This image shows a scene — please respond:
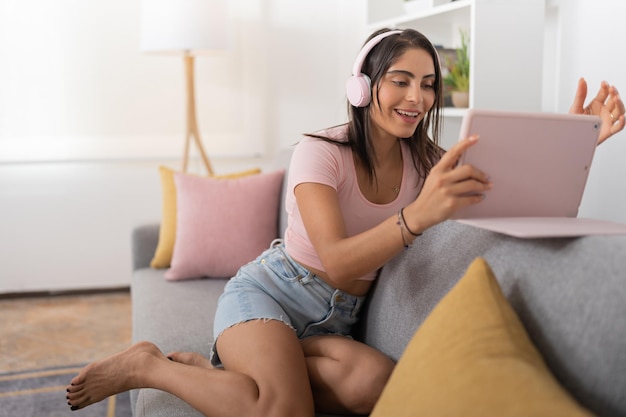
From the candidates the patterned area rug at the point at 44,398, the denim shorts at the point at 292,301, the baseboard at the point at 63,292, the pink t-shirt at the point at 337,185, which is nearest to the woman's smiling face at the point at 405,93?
the pink t-shirt at the point at 337,185

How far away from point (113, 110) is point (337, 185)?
2.63 metres

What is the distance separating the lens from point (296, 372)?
5.08 ft

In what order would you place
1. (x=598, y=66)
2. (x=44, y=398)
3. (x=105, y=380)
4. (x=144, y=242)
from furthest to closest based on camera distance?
(x=144, y=242), (x=44, y=398), (x=598, y=66), (x=105, y=380)

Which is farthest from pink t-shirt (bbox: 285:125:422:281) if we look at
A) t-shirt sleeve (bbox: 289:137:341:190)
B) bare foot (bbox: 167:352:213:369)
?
bare foot (bbox: 167:352:213:369)

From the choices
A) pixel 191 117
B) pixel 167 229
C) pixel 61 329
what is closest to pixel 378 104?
pixel 167 229

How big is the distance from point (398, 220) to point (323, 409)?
479 mm

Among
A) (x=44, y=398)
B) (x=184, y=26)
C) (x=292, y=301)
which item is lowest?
(x=44, y=398)

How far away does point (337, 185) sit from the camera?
1.71 meters

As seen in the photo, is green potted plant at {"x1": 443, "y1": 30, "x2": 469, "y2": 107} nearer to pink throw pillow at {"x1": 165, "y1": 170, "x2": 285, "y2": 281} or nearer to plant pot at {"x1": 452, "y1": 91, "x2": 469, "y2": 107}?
plant pot at {"x1": 452, "y1": 91, "x2": 469, "y2": 107}

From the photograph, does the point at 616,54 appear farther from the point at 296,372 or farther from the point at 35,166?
the point at 35,166

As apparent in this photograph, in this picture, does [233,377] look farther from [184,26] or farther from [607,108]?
[184,26]

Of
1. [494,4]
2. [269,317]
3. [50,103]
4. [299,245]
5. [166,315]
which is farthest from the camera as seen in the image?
[50,103]

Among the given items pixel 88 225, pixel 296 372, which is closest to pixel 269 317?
pixel 296 372

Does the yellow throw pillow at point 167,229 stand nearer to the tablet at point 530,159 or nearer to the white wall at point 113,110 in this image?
the white wall at point 113,110
